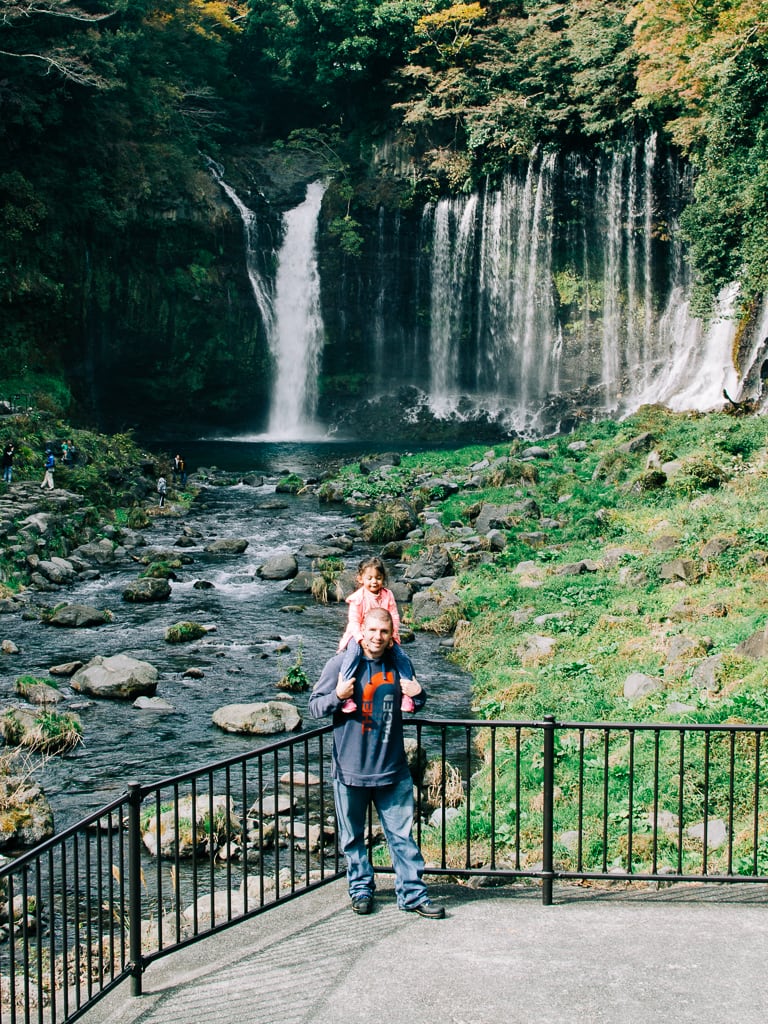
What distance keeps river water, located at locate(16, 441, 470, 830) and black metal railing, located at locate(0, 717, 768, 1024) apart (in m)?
0.95

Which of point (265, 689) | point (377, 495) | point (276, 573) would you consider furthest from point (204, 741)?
point (377, 495)

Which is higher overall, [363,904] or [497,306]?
[497,306]

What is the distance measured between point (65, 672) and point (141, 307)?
32569 mm

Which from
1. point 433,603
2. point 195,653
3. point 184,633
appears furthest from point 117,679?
point 433,603

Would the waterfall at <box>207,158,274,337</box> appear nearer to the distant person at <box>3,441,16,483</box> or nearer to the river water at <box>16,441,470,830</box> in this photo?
the river water at <box>16,441,470,830</box>

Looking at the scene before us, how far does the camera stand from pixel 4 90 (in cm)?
3634

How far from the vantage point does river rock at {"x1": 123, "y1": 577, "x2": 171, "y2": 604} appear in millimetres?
19156

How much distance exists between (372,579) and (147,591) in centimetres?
1271

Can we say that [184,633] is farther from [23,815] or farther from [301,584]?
[23,815]

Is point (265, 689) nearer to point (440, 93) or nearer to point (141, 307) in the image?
point (141, 307)

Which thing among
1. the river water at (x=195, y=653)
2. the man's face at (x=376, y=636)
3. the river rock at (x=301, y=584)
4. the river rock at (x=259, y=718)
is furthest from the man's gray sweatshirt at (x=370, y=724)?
the river rock at (x=301, y=584)

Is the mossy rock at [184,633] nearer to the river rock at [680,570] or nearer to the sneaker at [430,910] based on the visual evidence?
the river rock at [680,570]

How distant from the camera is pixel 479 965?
528 cm

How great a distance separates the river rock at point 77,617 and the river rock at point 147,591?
55.6 inches
